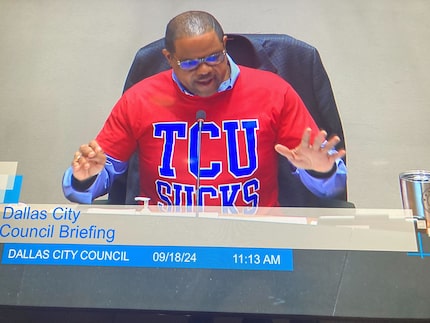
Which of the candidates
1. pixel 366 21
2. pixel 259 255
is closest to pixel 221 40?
pixel 366 21

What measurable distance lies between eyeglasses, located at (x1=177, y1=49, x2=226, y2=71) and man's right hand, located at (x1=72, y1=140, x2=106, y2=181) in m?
0.30

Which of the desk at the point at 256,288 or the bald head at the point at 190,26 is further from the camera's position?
the bald head at the point at 190,26

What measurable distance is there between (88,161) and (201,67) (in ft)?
1.20

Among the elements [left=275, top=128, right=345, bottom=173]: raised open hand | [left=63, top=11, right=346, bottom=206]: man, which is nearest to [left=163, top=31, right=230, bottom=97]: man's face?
[left=63, top=11, right=346, bottom=206]: man

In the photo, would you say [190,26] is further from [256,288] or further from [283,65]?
[256,288]

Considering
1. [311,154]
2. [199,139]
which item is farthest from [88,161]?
[311,154]

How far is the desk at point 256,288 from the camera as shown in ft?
3.16

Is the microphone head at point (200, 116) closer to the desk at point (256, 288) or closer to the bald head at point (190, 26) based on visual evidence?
the bald head at point (190, 26)

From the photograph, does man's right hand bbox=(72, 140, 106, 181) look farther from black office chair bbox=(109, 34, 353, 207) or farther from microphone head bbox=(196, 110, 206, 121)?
microphone head bbox=(196, 110, 206, 121)

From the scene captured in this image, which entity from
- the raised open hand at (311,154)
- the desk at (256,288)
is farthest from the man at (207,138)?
the desk at (256,288)

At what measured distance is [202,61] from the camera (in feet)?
3.76

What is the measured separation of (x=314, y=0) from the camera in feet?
4.29

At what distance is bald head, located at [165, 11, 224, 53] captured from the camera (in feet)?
3.87

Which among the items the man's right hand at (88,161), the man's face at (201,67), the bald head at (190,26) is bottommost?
the man's right hand at (88,161)
